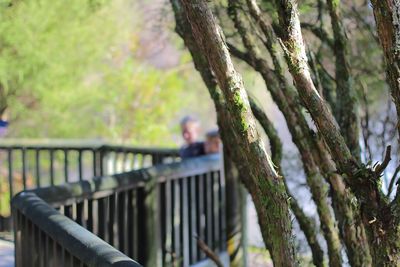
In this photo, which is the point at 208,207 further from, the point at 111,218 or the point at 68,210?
the point at 68,210

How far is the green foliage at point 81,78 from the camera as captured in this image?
356 inches

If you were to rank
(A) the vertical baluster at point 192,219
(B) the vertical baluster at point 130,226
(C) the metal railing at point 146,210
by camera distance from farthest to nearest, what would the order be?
(A) the vertical baluster at point 192,219 → (B) the vertical baluster at point 130,226 → (C) the metal railing at point 146,210

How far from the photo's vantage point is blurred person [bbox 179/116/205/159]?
695 centimetres

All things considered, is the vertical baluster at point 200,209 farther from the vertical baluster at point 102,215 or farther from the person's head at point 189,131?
the vertical baluster at point 102,215

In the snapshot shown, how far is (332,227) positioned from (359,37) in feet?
10.7

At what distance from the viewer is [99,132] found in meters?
13.8

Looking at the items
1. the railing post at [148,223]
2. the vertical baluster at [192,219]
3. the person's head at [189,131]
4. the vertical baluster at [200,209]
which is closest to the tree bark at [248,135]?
the railing post at [148,223]

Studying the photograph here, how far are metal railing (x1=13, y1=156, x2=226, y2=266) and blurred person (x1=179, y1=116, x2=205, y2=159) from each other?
0.47m

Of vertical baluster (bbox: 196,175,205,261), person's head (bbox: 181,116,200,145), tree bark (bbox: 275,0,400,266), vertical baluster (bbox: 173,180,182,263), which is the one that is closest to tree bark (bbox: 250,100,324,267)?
tree bark (bbox: 275,0,400,266)

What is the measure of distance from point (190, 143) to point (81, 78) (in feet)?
16.3

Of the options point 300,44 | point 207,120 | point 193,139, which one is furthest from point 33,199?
point 207,120

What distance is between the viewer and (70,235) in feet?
10.0

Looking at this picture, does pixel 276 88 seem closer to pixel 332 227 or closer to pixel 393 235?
pixel 332 227

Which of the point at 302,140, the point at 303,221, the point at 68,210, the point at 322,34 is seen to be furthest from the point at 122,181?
the point at 322,34
